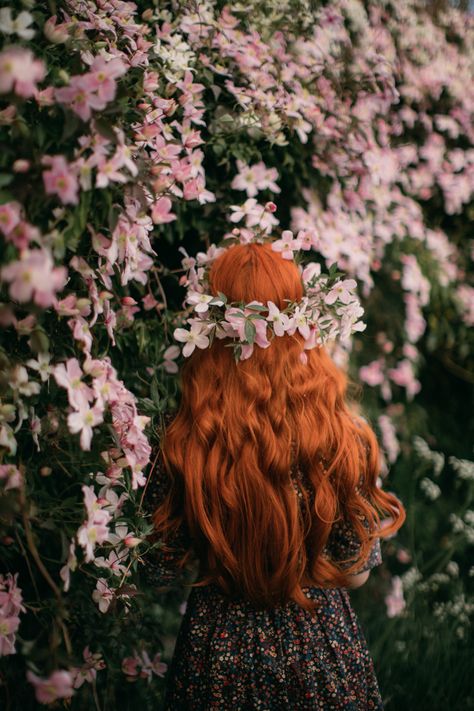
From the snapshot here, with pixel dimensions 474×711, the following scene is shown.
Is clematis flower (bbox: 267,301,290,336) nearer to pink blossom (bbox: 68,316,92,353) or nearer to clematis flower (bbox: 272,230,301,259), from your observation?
clematis flower (bbox: 272,230,301,259)

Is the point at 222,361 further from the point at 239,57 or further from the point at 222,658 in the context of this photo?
the point at 239,57

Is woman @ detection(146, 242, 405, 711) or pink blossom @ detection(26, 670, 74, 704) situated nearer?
pink blossom @ detection(26, 670, 74, 704)

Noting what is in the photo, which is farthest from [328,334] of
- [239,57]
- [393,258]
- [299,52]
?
[393,258]

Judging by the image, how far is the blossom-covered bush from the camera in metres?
0.93

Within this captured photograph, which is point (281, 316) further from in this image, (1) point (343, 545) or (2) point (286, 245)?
(1) point (343, 545)

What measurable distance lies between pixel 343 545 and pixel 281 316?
0.59 metres

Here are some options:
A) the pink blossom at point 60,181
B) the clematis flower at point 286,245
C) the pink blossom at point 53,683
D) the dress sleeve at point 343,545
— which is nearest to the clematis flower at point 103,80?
the pink blossom at point 60,181

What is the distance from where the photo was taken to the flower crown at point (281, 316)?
4.23 feet

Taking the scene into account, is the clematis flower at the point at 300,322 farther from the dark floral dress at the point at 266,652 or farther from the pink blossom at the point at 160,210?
the dark floral dress at the point at 266,652

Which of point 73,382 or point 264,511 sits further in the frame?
point 264,511

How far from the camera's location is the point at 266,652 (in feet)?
4.55

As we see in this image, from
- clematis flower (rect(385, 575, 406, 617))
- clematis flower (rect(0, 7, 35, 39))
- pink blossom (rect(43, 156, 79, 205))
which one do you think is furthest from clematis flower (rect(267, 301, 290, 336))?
clematis flower (rect(385, 575, 406, 617))

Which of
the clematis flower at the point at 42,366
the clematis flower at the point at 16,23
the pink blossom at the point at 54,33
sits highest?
the clematis flower at the point at 16,23

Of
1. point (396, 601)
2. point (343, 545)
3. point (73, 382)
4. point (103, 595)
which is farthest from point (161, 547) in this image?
point (396, 601)
